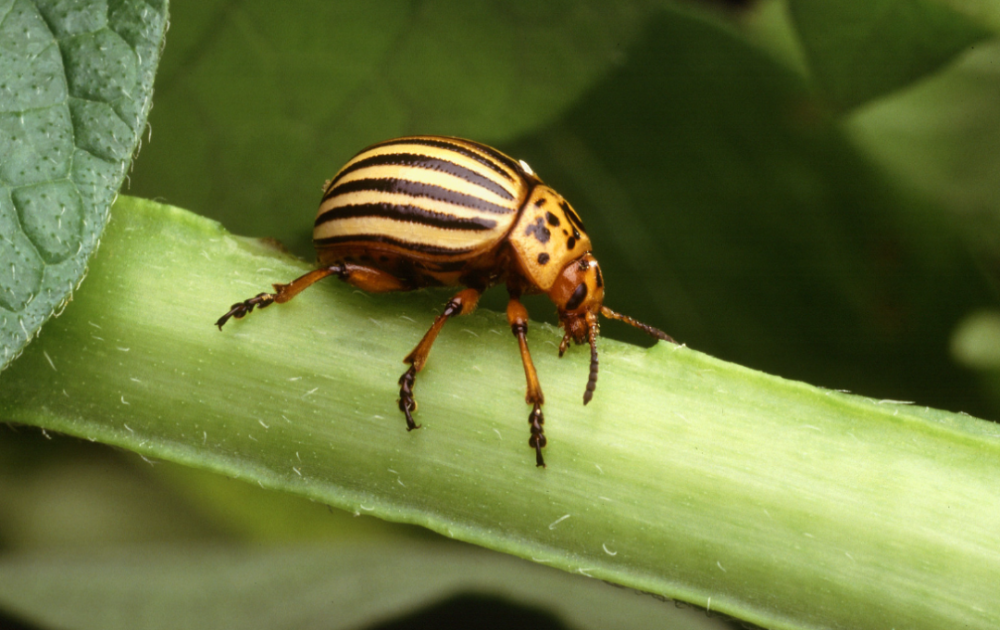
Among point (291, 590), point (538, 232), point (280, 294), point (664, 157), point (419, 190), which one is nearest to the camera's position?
point (280, 294)

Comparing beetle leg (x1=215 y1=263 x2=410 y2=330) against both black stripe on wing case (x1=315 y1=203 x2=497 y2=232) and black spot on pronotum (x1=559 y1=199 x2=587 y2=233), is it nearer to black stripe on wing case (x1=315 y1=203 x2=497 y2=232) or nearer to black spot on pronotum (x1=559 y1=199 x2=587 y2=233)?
black stripe on wing case (x1=315 y1=203 x2=497 y2=232)

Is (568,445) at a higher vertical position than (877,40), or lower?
lower

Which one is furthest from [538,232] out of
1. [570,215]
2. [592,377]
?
[592,377]

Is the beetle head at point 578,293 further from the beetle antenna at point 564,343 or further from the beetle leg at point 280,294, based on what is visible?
the beetle leg at point 280,294

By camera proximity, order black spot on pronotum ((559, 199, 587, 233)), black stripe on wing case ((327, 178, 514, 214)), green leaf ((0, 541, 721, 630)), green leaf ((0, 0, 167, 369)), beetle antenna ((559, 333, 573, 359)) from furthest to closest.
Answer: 1. green leaf ((0, 541, 721, 630))
2. black spot on pronotum ((559, 199, 587, 233))
3. black stripe on wing case ((327, 178, 514, 214))
4. beetle antenna ((559, 333, 573, 359))
5. green leaf ((0, 0, 167, 369))

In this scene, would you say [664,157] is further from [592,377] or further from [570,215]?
[592,377]

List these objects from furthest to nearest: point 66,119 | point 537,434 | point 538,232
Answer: point 538,232, point 537,434, point 66,119

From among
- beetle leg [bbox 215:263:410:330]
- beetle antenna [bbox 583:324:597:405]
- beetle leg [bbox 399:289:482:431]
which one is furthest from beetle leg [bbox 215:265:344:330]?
beetle antenna [bbox 583:324:597:405]
